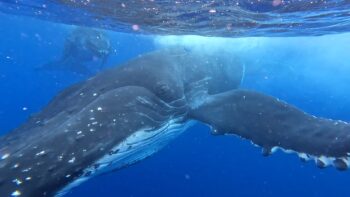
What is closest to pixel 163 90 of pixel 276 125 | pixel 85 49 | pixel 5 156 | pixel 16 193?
pixel 276 125

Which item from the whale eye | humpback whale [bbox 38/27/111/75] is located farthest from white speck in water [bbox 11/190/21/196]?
humpback whale [bbox 38/27/111/75]

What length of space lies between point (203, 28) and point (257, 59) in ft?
19.2

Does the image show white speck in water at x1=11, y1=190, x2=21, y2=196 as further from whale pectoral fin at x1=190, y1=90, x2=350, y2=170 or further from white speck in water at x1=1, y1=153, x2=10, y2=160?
whale pectoral fin at x1=190, y1=90, x2=350, y2=170

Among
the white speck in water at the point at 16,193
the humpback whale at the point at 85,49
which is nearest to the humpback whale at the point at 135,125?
the white speck in water at the point at 16,193

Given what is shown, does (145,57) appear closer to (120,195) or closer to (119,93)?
(119,93)

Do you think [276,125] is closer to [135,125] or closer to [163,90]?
[163,90]

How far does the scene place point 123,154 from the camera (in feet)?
18.8

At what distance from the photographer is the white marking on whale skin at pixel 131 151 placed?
4.86 m

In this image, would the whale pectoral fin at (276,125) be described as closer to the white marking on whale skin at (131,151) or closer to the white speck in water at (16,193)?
the white marking on whale skin at (131,151)

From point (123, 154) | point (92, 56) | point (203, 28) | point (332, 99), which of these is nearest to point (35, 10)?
point (92, 56)

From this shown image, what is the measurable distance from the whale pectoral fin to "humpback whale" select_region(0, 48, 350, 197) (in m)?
0.02

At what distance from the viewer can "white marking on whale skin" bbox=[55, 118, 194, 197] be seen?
15.9 ft

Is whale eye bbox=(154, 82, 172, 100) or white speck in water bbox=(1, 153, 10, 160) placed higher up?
white speck in water bbox=(1, 153, 10, 160)

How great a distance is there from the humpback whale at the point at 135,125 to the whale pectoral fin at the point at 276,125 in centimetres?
2
